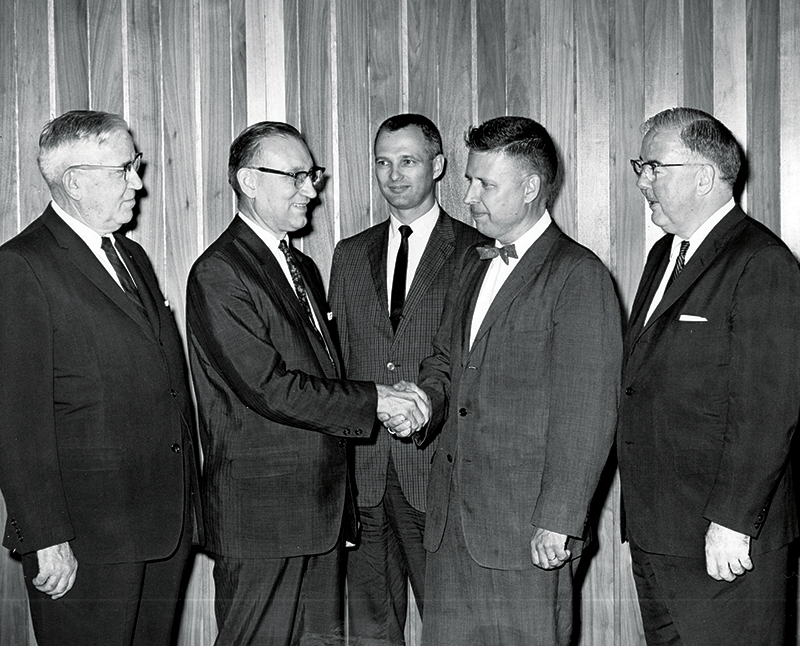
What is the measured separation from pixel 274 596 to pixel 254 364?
690 mm

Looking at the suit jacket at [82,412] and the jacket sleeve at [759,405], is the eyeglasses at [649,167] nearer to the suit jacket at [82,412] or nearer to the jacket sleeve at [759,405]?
the jacket sleeve at [759,405]

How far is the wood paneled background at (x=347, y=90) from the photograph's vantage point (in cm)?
347

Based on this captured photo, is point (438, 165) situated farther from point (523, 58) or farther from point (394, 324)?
point (394, 324)

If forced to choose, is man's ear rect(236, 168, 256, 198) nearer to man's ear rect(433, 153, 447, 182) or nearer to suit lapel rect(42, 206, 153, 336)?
suit lapel rect(42, 206, 153, 336)

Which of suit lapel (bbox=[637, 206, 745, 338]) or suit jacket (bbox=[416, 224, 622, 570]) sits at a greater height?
suit lapel (bbox=[637, 206, 745, 338])

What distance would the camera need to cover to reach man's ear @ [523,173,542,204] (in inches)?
101

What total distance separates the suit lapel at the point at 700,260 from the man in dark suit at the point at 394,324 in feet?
2.84

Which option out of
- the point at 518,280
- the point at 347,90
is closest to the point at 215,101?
the point at 347,90

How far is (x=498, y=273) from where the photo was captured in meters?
2.62

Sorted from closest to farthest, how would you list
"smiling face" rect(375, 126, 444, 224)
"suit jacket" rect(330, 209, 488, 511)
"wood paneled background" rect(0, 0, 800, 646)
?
"suit jacket" rect(330, 209, 488, 511) < "smiling face" rect(375, 126, 444, 224) < "wood paneled background" rect(0, 0, 800, 646)

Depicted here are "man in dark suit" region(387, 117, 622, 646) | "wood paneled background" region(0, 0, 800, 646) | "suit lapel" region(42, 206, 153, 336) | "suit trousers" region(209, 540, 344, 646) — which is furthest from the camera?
"wood paneled background" region(0, 0, 800, 646)

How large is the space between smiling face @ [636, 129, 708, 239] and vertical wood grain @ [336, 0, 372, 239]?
1.32 metres

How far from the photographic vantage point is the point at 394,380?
3082 mm

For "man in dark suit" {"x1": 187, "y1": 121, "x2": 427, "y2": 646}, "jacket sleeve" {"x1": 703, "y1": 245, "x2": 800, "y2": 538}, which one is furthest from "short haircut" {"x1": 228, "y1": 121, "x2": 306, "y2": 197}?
"jacket sleeve" {"x1": 703, "y1": 245, "x2": 800, "y2": 538}
